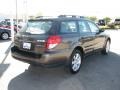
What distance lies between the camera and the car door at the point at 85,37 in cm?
557

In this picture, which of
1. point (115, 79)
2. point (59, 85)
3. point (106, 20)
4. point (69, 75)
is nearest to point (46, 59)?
point (59, 85)

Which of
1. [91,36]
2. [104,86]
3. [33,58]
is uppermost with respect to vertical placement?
[91,36]

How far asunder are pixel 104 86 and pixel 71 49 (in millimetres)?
1267

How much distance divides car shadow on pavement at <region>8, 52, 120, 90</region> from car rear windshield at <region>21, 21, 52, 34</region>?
123cm

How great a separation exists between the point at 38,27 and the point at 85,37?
1532 mm

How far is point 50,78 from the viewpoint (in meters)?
4.96

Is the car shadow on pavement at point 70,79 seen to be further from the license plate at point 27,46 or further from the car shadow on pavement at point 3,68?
the license plate at point 27,46

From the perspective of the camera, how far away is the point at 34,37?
4.66 m

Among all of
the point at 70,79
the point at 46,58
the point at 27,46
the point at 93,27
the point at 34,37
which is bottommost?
the point at 70,79

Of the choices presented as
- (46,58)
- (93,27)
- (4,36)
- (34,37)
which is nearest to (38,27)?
(34,37)

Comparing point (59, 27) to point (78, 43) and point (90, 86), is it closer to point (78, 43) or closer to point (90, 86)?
point (78, 43)

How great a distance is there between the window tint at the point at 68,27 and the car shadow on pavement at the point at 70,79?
3.98 feet

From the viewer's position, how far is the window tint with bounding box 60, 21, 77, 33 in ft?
16.3

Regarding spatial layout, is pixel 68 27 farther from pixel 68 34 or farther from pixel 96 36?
pixel 96 36
